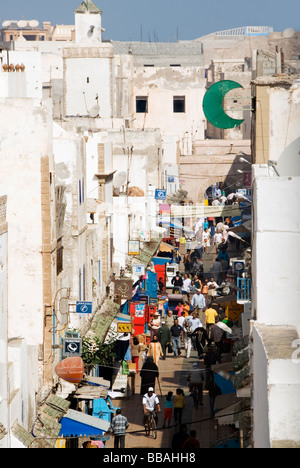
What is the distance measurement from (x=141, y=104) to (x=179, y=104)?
2457mm

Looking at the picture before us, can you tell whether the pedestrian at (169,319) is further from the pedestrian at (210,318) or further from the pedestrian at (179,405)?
the pedestrian at (179,405)

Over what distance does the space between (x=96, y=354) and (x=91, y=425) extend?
10.5ft

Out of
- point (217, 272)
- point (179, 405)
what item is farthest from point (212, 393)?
point (217, 272)

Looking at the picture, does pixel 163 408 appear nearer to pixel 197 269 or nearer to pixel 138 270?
pixel 138 270

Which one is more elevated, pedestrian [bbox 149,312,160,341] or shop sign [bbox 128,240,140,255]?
shop sign [bbox 128,240,140,255]

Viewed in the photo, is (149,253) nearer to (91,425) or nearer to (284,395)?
(91,425)

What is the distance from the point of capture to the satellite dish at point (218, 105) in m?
17.5

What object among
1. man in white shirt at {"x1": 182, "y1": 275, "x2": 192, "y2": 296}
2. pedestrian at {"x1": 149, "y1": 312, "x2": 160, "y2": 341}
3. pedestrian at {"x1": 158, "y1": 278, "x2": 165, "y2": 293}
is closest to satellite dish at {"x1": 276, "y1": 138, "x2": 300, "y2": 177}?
pedestrian at {"x1": 149, "y1": 312, "x2": 160, "y2": 341}

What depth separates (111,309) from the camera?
907 inches

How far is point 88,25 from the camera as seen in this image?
4841 cm

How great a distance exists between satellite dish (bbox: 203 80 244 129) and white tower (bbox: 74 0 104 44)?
105 ft

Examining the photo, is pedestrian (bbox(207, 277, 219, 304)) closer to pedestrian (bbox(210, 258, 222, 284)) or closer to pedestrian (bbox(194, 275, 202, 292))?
pedestrian (bbox(194, 275, 202, 292))

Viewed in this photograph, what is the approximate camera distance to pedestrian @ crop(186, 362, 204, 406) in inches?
763

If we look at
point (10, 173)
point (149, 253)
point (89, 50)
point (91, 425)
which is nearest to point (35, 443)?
point (91, 425)
